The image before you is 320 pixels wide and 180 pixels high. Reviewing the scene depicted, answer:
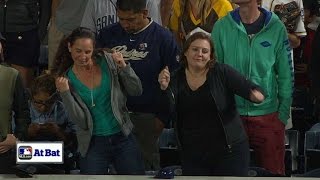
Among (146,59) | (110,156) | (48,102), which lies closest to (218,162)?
(110,156)

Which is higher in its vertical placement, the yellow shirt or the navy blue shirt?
the yellow shirt

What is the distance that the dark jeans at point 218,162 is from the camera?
432cm

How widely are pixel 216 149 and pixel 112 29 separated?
116 cm

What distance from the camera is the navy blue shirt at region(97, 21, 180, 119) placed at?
4.91m

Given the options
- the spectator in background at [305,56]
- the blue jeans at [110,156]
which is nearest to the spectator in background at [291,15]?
→ the spectator in background at [305,56]

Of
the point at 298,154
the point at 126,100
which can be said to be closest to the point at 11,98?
the point at 126,100

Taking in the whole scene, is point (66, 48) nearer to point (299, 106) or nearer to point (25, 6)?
point (25, 6)

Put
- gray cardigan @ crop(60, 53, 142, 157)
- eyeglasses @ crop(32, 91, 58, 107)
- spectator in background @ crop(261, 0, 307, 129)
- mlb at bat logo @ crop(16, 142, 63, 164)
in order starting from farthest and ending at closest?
spectator in background @ crop(261, 0, 307, 129) < eyeglasses @ crop(32, 91, 58, 107) < gray cardigan @ crop(60, 53, 142, 157) < mlb at bat logo @ crop(16, 142, 63, 164)

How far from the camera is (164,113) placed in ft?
16.4

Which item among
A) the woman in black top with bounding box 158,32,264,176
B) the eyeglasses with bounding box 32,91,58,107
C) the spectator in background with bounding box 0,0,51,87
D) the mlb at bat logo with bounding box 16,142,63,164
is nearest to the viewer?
the mlb at bat logo with bounding box 16,142,63,164

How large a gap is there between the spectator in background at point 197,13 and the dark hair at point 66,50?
94cm

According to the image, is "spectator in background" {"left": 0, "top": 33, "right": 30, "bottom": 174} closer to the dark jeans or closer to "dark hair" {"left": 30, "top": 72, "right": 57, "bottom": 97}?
"dark hair" {"left": 30, "top": 72, "right": 57, "bottom": 97}

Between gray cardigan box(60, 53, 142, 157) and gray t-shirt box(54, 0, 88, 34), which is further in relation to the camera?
gray t-shirt box(54, 0, 88, 34)

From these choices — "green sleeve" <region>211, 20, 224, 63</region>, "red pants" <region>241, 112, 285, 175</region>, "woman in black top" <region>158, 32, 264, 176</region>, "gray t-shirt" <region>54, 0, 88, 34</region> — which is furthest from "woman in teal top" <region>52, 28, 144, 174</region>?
"gray t-shirt" <region>54, 0, 88, 34</region>
